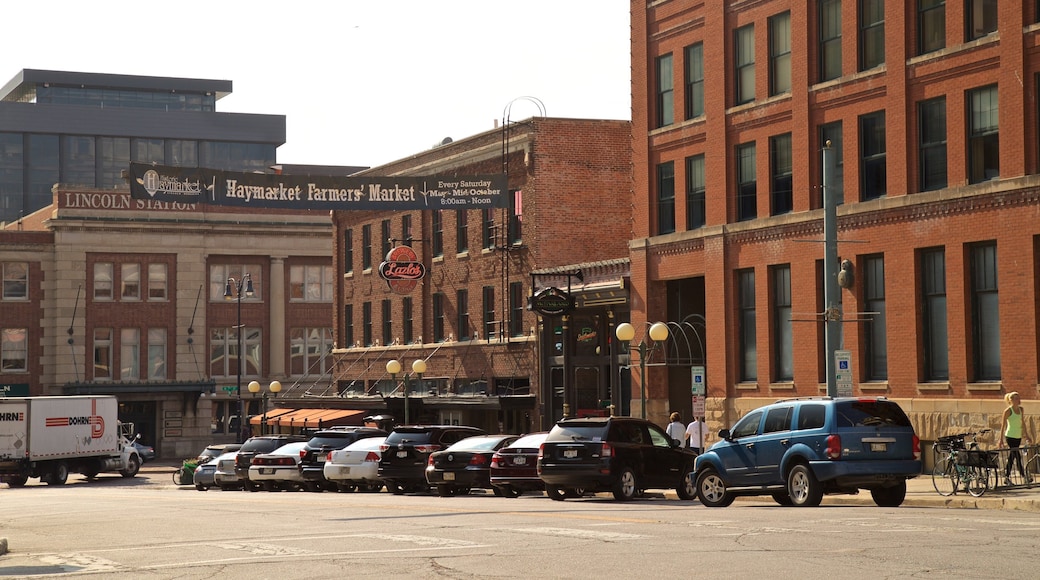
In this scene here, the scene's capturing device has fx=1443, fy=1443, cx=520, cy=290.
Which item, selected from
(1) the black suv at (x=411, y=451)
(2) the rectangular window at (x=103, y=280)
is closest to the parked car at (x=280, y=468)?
(1) the black suv at (x=411, y=451)

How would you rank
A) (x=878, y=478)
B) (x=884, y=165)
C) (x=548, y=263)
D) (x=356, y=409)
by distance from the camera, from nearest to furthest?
(x=878, y=478) < (x=884, y=165) < (x=548, y=263) < (x=356, y=409)

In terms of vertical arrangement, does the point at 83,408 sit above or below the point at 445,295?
below

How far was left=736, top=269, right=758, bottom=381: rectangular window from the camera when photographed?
3872 centimetres

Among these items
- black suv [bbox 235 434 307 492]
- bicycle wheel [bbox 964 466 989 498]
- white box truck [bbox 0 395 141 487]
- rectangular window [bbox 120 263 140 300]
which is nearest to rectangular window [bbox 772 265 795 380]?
bicycle wheel [bbox 964 466 989 498]

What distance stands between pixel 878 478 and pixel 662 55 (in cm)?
2199

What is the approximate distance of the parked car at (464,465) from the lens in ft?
104

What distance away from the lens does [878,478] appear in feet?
73.8

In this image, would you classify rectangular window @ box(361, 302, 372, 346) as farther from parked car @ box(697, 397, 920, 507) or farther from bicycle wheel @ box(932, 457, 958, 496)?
parked car @ box(697, 397, 920, 507)

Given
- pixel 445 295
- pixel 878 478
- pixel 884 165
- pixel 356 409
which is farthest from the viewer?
pixel 356 409

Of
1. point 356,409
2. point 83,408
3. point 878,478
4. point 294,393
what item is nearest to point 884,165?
point 878,478

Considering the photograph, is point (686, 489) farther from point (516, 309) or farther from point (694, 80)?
point (516, 309)

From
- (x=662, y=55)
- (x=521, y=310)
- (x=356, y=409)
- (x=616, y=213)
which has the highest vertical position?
(x=662, y=55)

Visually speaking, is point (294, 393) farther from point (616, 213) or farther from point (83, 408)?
point (616, 213)

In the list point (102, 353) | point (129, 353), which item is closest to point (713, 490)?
point (129, 353)
